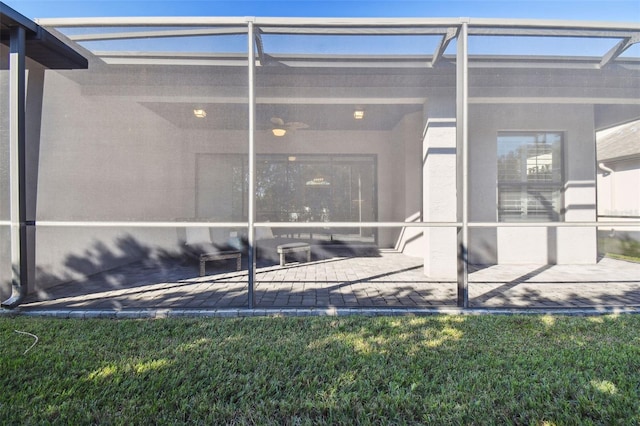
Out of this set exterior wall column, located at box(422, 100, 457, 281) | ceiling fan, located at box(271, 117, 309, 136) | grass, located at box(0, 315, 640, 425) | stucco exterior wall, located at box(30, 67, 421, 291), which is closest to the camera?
grass, located at box(0, 315, 640, 425)

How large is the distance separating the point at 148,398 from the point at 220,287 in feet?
6.73

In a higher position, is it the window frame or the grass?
the window frame

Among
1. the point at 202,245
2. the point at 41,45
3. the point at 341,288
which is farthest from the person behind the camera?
the point at 202,245

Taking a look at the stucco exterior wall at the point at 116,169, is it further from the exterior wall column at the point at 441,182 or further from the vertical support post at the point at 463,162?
the vertical support post at the point at 463,162

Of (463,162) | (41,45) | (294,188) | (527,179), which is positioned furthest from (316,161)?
(41,45)

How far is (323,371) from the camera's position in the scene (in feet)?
6.15

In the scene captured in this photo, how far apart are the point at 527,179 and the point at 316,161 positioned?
3.87 meters

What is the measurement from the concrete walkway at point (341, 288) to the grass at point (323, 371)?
14.1 inches

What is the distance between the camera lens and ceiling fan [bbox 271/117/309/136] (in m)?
5.07

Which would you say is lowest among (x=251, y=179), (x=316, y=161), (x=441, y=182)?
(x=251, y=179)

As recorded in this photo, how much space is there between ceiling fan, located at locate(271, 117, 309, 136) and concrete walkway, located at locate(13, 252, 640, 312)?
7.97ft

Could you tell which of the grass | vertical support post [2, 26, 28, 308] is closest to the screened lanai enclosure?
vertical support post [2, 26, 28, 308]

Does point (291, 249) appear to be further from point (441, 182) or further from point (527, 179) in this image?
point (527, 179)

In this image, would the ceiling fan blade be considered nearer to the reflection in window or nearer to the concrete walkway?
the reflection in window
